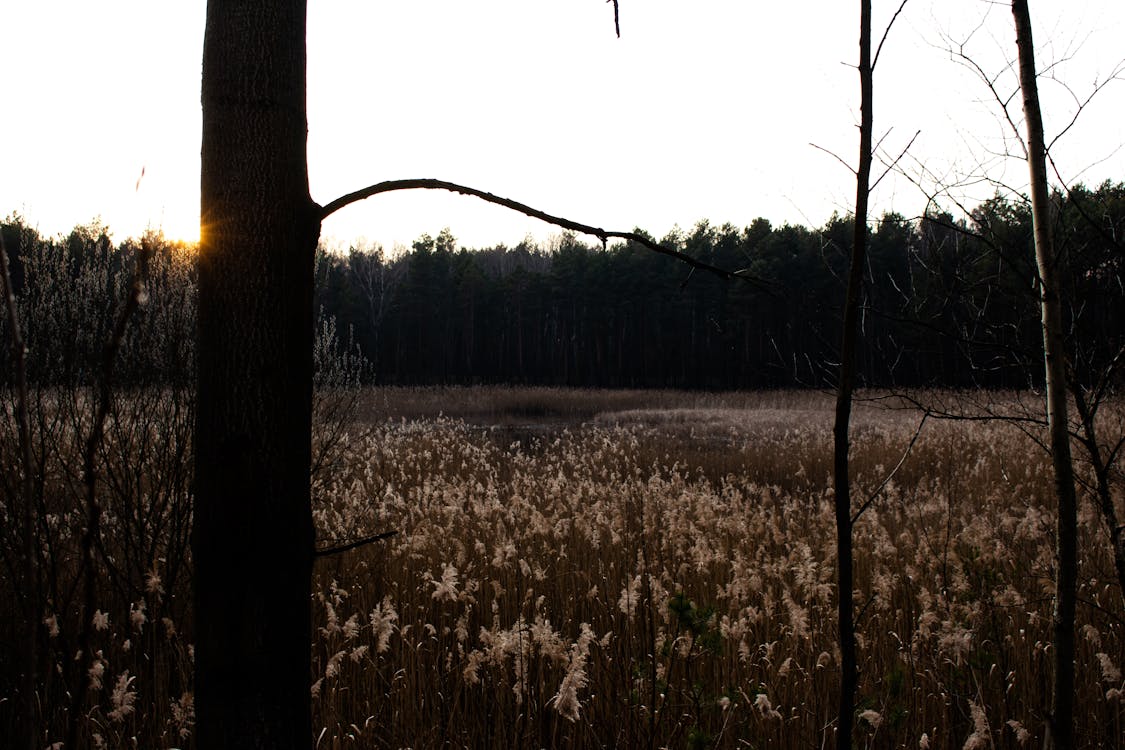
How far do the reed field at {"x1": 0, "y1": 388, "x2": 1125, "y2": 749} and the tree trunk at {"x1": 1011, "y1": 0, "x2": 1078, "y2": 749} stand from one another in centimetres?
26

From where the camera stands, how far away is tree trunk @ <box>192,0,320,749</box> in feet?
3.88

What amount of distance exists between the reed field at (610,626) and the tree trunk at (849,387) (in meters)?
0.34

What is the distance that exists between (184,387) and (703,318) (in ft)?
157

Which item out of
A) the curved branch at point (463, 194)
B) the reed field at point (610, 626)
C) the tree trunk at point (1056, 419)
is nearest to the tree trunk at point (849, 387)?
the curved branch at point (463, 194)

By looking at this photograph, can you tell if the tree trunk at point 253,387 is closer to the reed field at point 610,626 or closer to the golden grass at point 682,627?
the reed field at point 610,626

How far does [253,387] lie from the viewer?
1.21 m

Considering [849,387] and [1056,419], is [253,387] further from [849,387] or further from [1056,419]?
[1056,419]

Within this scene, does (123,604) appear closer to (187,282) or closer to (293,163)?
(187,282)

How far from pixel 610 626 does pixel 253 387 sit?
11.2 ft

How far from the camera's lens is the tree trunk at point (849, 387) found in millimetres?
1339

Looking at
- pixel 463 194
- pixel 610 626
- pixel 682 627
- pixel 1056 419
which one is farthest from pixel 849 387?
pixel 610 626

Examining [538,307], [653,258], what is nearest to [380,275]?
[538,307]

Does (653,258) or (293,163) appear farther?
(653,258)

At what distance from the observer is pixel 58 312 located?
13.3ft
